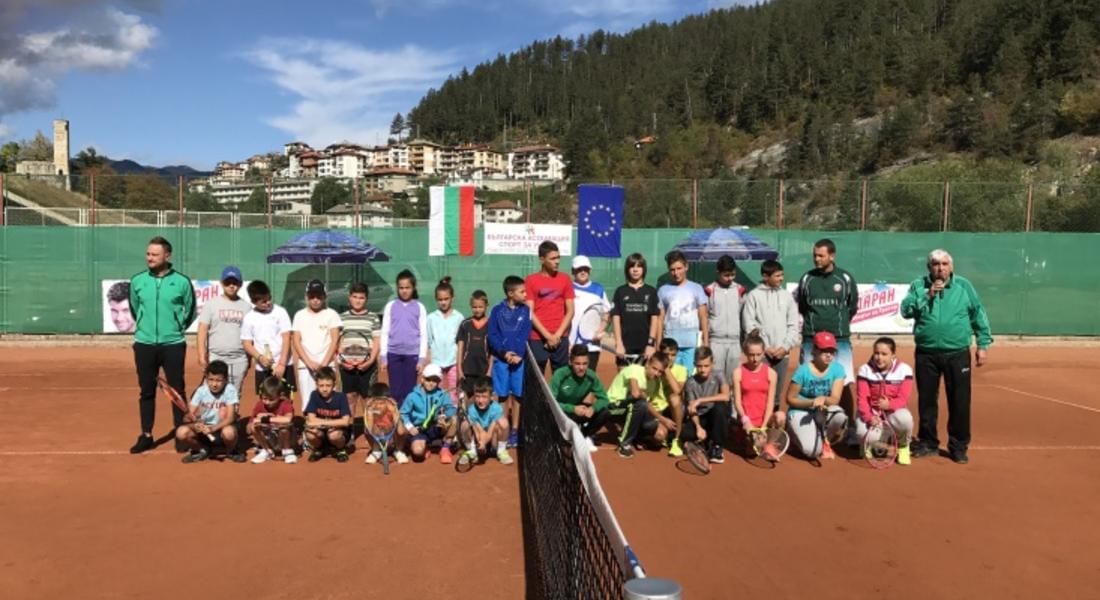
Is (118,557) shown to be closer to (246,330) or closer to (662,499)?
(246,330)

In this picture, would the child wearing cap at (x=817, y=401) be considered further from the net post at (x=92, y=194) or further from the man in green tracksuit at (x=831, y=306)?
the net post at (x=92, y=194)

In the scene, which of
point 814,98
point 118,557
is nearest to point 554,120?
point 814,98

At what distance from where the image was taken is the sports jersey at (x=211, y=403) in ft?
21.2

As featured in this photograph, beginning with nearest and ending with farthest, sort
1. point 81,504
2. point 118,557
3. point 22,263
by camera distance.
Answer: point 118,557, point 81,504, point 22,263

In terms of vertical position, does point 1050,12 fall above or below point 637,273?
above

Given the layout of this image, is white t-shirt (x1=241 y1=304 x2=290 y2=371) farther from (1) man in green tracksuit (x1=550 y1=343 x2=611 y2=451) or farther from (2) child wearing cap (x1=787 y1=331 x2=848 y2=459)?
(2) child wearing cap (x1=787 y1=331 x2=848 y2=459)

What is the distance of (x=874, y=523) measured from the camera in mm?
5070

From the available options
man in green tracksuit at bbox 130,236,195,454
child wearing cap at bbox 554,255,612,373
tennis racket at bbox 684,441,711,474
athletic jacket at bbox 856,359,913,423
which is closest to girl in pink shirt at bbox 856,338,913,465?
athletic jacket at bbox 856,359,913,423

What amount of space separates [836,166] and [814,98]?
30.0m

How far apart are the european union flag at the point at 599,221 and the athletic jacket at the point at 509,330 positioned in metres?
8.53

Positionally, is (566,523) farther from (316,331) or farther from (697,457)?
(316,331)

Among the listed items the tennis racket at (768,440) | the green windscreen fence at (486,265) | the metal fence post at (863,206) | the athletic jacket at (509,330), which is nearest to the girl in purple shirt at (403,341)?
the athletic jacket at (509,330)

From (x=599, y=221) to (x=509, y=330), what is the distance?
9048 millimetres

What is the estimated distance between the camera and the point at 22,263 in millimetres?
14023
